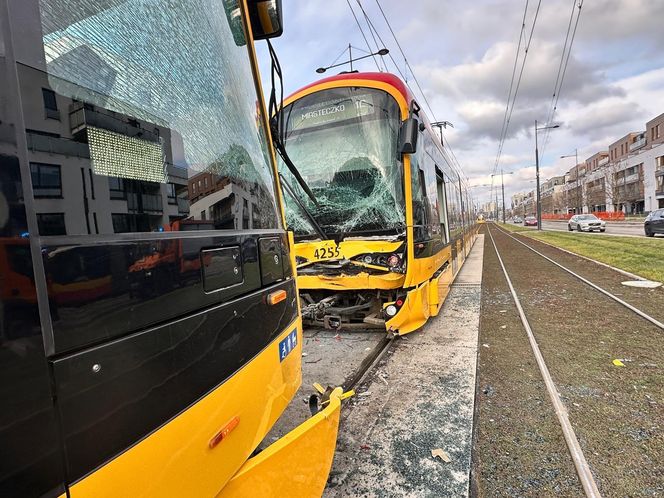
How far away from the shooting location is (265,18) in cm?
200

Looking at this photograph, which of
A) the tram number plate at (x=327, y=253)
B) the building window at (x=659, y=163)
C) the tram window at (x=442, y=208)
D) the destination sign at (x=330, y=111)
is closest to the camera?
the destination sign at (x=330, y=111)

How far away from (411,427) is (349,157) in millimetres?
3394

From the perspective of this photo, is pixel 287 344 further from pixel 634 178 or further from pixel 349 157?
pixel 634 178

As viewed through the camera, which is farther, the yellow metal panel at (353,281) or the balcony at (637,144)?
the balcony at (637,144)

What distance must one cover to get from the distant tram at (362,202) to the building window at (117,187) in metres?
3.69

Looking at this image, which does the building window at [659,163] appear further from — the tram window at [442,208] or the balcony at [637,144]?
the tram window at [442,208]

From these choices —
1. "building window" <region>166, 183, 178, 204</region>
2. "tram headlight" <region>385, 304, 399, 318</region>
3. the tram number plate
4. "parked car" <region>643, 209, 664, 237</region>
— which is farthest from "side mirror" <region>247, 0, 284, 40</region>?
"parked car" <region>643, 209, 664, 237</region>

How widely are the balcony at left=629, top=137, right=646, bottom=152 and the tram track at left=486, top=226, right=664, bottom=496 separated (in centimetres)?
8153

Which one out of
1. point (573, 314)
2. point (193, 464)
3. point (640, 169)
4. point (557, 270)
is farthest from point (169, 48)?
point (640, 169)

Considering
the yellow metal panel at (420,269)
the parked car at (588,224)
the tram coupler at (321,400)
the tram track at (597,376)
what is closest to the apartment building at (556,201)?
the parked car at (588,224)

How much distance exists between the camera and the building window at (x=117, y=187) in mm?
1080

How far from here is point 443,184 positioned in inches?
316

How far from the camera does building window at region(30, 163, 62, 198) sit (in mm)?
870

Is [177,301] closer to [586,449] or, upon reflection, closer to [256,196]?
[256,196]
